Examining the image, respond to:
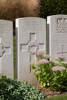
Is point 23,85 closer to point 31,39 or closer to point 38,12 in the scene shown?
point 31,39

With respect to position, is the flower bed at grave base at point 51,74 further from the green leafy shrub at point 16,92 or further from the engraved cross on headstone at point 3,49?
the engraved cross on headstone at point 3,49

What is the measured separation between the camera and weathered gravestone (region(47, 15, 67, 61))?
6.64 meters

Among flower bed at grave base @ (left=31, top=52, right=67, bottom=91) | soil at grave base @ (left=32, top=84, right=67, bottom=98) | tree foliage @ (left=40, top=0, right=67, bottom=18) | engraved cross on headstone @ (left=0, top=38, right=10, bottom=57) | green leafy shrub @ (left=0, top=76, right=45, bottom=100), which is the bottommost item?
soil at grave base @ (left=32, top=84, right=67, bottom=98)

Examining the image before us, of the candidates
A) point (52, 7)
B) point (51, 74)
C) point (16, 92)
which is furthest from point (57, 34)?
point (52, 7)

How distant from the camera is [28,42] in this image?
20.7 ft

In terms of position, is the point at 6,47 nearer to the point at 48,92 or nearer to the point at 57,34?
the point at 48,92

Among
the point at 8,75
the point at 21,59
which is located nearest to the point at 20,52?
the point at 21,59

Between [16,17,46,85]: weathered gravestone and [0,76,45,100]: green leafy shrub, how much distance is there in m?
0.79

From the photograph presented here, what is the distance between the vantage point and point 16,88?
5.48m

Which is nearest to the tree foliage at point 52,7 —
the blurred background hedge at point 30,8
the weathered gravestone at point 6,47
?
the blurred background hedge at point 30,8

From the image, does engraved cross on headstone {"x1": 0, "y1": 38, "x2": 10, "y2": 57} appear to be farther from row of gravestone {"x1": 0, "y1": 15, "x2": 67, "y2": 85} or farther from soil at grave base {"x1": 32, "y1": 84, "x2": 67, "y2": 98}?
soil at grave base {"x1": 32, "y1": 84, "x2": 67, "y2": 98}

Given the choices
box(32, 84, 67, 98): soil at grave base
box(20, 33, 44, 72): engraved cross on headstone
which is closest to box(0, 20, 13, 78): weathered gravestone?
box(20, 33, 44, 72): engraved cross on headstone

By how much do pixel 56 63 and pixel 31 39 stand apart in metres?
0.73

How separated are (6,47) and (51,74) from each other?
1034 mm
